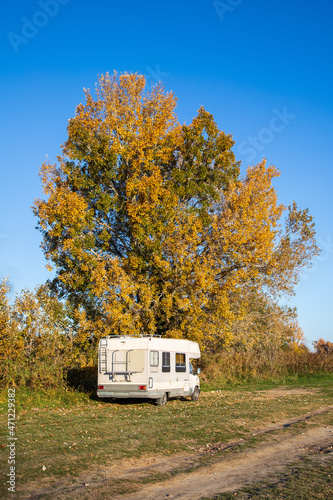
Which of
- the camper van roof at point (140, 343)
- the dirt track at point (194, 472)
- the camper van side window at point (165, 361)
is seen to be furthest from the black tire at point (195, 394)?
the dirt track at point (194, 472)

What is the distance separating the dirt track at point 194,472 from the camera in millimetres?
7766

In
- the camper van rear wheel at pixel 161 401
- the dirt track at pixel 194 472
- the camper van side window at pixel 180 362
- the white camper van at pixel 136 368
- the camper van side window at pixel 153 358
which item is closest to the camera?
the dirt track at pixel 194 472

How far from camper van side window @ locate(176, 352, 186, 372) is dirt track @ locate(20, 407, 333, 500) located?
9617 millimetres

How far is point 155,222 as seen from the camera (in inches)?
1030

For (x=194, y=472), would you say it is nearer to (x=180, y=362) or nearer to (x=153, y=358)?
(x=153, y=358)

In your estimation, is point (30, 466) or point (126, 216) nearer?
point (30, 466)

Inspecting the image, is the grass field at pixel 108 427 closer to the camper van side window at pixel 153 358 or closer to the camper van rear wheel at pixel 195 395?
the camper van rear wheel at pixel 195 395

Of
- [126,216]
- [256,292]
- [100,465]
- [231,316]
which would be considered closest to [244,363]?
[256,292]

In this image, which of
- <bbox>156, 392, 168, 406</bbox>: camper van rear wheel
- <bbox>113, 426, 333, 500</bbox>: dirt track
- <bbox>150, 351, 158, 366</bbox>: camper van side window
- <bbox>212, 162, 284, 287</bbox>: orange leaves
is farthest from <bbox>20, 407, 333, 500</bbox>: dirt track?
<bbox>212, 162, 284, 287</bbox>: orange leaves

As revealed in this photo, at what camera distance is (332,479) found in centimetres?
822

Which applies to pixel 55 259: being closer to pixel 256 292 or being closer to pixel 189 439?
pixel 256 292

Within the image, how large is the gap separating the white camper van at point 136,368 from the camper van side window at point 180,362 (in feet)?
2.04

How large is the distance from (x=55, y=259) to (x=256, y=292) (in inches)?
485

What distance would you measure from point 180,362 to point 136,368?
3256 millimetres
